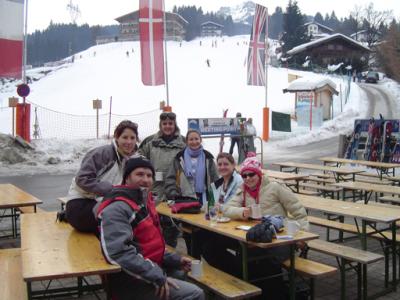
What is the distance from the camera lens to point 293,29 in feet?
273

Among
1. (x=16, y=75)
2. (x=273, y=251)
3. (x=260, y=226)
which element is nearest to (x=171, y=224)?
(x=273, y=251)

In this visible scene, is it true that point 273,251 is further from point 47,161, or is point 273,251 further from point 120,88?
point 120,88

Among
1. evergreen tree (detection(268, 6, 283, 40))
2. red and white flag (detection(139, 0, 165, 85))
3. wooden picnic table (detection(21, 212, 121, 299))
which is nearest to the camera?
wooden picnic table (detection(21, 212, 121, 299))

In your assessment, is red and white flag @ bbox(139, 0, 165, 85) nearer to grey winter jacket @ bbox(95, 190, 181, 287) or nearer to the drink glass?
the drink glass

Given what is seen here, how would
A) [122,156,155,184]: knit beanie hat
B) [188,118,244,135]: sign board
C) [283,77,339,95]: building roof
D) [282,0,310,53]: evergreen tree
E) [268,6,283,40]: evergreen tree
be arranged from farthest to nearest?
1. [268,6,283,40]: evergreen tree
2. [282,0,310,53]: evergreen tree
3. [283,77,339,95]: building roof
4. [188,118,244,135]: sign board
5. [122,156,155,184]: knit beanie hat

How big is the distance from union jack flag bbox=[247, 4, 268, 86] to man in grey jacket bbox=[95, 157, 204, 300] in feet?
55.7

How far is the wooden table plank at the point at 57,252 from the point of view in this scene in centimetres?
318

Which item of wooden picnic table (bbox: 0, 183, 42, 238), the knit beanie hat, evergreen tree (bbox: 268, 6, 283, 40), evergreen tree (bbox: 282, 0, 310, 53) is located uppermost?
evergreen tree (bbox: 268, 6, 283, 40)

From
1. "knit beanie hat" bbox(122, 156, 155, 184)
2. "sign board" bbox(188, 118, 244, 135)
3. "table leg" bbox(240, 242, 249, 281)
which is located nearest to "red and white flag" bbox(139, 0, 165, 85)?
"sign board" bbox(188, 118, 244, 135)

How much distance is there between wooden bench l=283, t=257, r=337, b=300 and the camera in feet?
14.0

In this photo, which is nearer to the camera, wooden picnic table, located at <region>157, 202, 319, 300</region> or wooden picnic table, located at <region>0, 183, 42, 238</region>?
wooden picnic table, located at <region>157, 202, 319, 300</region>

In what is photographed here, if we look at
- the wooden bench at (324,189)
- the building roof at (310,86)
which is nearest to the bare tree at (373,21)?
the building roof at (310,86)

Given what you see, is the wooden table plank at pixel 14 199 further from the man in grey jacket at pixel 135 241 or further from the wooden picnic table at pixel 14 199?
the man in grey jacket at pixel 135 241

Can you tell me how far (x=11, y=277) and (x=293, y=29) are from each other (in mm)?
83496
